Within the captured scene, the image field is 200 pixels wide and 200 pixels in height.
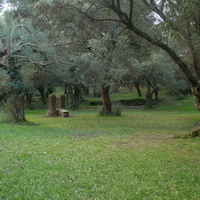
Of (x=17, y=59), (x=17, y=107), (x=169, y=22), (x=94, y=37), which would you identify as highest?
(x=94, y=37)

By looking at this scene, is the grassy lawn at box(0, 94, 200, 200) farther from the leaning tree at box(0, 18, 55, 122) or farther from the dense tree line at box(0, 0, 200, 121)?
the leaning tree at box(0, 18, 55, 122)

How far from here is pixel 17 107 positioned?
1678 cm

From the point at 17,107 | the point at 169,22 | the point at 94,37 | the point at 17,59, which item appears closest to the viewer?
the point at 169,22

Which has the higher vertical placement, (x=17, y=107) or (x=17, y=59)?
(x=17, y=59)

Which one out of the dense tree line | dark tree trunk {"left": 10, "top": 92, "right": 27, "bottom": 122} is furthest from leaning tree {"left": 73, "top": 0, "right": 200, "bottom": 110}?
dark tree trunk {"left": 10, "top": 92, "right": 27, "bottom": 122}

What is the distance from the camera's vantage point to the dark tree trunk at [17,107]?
16.6m

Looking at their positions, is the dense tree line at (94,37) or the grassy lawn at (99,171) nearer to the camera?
the grassy lawn at (99,171)

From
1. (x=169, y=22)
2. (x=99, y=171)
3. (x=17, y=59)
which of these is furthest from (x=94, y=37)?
(x=99, y=171)

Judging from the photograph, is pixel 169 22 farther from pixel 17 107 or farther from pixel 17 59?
pixel 17 107

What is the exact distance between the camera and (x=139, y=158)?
7438mm

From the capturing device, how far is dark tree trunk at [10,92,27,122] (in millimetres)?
16625

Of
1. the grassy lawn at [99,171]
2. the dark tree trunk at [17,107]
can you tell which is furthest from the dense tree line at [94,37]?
the grassy lawn at [99,171]

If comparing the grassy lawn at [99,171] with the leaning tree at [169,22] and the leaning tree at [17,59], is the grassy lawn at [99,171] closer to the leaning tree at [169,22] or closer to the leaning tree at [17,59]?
the leaning tree at [169,22]

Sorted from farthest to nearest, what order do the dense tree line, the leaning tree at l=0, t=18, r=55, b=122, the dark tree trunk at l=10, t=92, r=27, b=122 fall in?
1. the dark tree trunk at l=10, t=92, r=27, b=122
2. the leaning tree at l=0, t=18, r=55, b=122
3. the dense tree line
